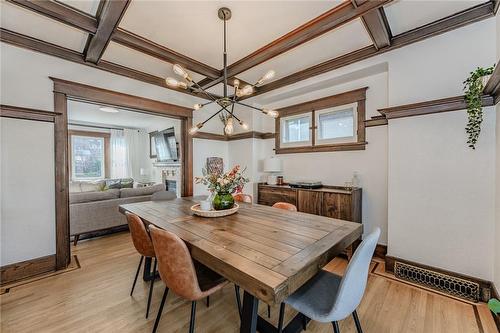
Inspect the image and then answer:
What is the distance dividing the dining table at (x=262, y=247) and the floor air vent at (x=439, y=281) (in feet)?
4.05

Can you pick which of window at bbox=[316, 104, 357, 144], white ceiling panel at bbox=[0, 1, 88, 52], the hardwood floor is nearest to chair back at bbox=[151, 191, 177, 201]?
the hardwood floor

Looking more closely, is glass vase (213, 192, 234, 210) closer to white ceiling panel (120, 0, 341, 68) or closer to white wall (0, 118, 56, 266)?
white ceiling panel (120, 0, 341, 68)

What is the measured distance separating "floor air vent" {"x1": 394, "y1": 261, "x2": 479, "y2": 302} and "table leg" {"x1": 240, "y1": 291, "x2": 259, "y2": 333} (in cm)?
200

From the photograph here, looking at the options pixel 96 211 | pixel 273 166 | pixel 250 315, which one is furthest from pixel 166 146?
pixel 250 315

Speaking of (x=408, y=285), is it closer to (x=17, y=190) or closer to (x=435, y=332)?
(x=435, y=332)

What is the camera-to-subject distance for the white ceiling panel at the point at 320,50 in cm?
227

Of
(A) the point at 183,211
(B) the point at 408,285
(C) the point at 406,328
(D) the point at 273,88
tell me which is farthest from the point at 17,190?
(B) the point at 408,285

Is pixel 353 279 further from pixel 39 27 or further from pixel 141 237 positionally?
pixel 39 27

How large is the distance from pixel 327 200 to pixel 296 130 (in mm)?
1496

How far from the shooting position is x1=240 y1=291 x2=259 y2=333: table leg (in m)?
1.15

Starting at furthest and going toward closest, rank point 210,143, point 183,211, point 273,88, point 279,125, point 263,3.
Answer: point 210,143 < point 279,125 < point 273,88 < point 183,211 < point 263,3

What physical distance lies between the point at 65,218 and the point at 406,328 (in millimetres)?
3709

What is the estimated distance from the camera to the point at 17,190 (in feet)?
7.61

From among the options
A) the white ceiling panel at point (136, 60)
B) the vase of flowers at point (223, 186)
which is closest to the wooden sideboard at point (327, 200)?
the vase of flowers at point (223, 186)
